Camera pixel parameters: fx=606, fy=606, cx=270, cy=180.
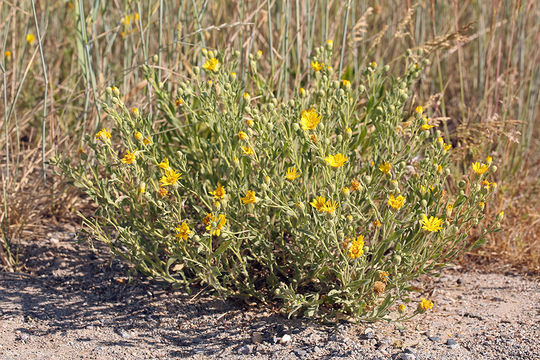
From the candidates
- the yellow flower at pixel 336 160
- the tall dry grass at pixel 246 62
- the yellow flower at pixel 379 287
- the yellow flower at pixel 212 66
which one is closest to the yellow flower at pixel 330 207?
the yellow flower at pixel 336 160

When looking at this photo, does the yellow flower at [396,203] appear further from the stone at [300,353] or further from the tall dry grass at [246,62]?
the tall dry grass at [246,62]

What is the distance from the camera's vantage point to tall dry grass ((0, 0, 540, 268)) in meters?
2.45

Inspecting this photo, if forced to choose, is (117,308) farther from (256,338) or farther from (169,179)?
(169,179)

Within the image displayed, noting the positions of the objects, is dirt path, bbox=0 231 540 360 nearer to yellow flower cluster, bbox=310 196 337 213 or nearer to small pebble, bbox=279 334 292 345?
small pebble, bbox=279 334 292 345

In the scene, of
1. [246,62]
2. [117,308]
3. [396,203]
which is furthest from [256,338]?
[246,62]

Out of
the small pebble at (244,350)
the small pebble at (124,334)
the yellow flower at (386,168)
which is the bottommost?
the small pebble at (124,334)

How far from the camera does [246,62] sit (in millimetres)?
2602

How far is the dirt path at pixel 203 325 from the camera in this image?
1.84 m

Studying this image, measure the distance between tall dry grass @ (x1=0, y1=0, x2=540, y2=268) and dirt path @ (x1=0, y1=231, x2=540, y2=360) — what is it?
0.88 feet

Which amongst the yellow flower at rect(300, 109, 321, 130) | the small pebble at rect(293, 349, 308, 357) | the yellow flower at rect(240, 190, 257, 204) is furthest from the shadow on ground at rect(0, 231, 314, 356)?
the yellow flower at rect(300, 109, 321, 130)

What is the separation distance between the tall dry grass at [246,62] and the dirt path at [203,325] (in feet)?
0.88

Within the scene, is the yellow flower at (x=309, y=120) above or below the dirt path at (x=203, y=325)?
above

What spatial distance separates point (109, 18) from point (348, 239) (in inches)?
75.3

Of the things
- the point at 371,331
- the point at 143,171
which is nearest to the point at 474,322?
the point at 371,331
